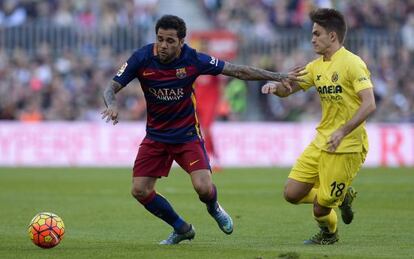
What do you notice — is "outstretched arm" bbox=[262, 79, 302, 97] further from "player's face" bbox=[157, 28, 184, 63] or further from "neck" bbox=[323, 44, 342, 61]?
"player's face" bbox=[157, 28, 184, 63]

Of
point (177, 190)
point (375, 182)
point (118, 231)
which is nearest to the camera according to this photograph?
point (118, 231)

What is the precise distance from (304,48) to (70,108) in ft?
21.6

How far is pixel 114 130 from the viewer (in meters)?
26.8

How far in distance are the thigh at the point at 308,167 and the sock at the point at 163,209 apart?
1.28m

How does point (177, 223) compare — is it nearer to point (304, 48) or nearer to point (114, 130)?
point (114, 130)

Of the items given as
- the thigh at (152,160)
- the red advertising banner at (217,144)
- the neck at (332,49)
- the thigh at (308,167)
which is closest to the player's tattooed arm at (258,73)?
the neck at (332,49)

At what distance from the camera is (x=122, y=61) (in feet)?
94.1

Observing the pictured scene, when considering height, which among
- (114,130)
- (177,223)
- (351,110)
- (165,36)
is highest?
(165,36)

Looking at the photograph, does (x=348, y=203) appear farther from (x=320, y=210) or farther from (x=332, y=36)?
(x=332, y=36)

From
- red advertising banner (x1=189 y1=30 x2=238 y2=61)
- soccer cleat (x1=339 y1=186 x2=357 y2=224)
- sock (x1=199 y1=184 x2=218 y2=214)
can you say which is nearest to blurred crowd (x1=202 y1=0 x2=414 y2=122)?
red advertising banner (x1=189 y1=30 x2=238 y2=61)

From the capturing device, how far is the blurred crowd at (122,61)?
28261 millimetres

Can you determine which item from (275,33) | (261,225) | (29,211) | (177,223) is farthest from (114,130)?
(177,223)

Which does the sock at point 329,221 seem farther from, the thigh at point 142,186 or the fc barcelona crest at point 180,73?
the fc barcelona crest at point 180,73

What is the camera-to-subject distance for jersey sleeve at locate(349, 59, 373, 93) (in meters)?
10.3
